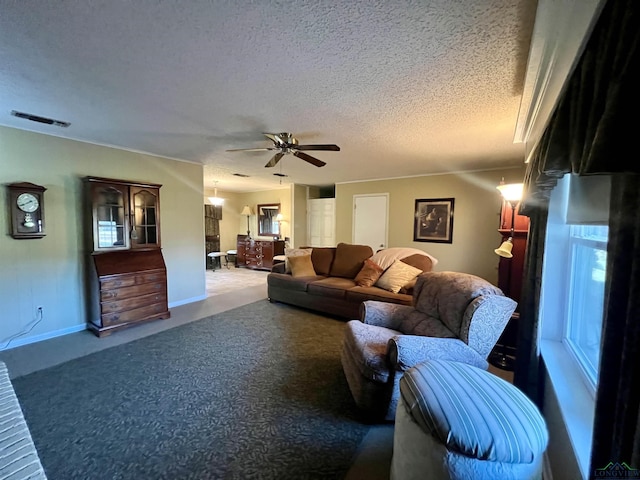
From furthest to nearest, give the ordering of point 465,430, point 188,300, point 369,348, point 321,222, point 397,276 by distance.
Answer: point 321,222 → point 188,300 → point 397,276 → point 369,348 → point 465,430

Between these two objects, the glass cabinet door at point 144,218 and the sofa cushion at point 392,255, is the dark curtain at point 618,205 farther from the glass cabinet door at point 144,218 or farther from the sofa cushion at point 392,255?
the glass cabinet door at point 144,218

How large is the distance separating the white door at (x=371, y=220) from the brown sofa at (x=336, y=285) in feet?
4.84

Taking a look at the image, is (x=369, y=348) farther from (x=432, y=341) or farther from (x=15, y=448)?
(x=15, y=448)

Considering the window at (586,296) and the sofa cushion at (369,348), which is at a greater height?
the window at (586,296)

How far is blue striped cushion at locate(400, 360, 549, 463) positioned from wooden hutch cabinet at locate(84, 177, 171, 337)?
357 centimetres

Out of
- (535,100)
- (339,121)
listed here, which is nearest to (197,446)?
(339,121)

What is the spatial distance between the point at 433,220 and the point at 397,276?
2116 mm

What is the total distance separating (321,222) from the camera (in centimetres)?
751

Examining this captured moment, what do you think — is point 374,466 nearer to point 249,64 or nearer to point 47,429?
point 47,429

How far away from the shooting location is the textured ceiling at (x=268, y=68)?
4.39ft

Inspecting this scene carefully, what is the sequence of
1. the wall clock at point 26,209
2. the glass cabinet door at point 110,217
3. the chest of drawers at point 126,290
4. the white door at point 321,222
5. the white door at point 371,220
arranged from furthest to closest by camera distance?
the white door at point 321,222, the white door at point 371,220, the glass cabinet door at point 110,217, the chest of drawers at point 126,290, the wall clock at point 26,209

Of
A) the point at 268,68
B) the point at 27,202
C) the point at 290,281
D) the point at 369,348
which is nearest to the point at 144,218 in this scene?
the point at 27,202

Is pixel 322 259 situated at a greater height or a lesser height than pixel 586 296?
lesser

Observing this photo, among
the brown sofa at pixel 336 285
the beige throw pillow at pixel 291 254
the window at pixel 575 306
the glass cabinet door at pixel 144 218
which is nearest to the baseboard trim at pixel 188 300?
the glass cabinet door at pixel 144 218
